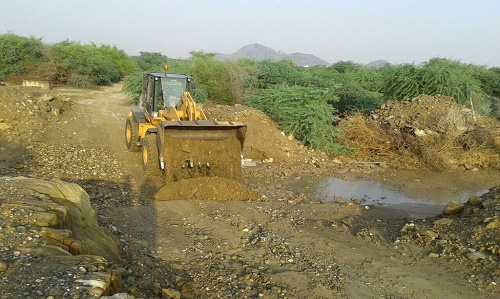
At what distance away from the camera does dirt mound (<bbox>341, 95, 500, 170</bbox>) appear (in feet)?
46.3

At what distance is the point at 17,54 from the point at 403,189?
89.7 feet

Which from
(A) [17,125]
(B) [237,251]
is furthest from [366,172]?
(A) [17,125]

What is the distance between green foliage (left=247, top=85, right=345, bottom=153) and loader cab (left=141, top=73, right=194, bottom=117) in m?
5.18

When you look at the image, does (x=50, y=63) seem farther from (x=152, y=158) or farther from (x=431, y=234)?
(x=431, y=234)

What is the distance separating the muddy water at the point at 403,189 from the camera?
381 inches

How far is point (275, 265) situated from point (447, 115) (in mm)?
11727

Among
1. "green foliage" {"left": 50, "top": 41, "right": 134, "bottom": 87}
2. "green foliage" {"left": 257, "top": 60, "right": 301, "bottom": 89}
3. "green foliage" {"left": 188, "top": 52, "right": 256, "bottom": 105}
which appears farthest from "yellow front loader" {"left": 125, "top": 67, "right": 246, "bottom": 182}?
"green foliage" {"left": 50, "top": 41, "right": 134, "bottom": 87}

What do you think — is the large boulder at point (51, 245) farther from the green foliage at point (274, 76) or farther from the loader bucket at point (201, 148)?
the green foliage at point (274, 76)

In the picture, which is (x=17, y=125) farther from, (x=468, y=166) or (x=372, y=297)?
(x=468, y=166)

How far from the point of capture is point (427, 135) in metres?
14.8

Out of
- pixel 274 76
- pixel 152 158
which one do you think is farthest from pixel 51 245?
pixel 274 76

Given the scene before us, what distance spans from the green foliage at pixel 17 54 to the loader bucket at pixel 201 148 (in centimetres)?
2389

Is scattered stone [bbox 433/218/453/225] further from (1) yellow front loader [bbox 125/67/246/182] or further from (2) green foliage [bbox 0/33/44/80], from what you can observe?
(2) green foliage [bbox 0/33/44/80]

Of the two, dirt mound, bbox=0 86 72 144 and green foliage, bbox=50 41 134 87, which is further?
green foliage, bbox=50 41 134 87
